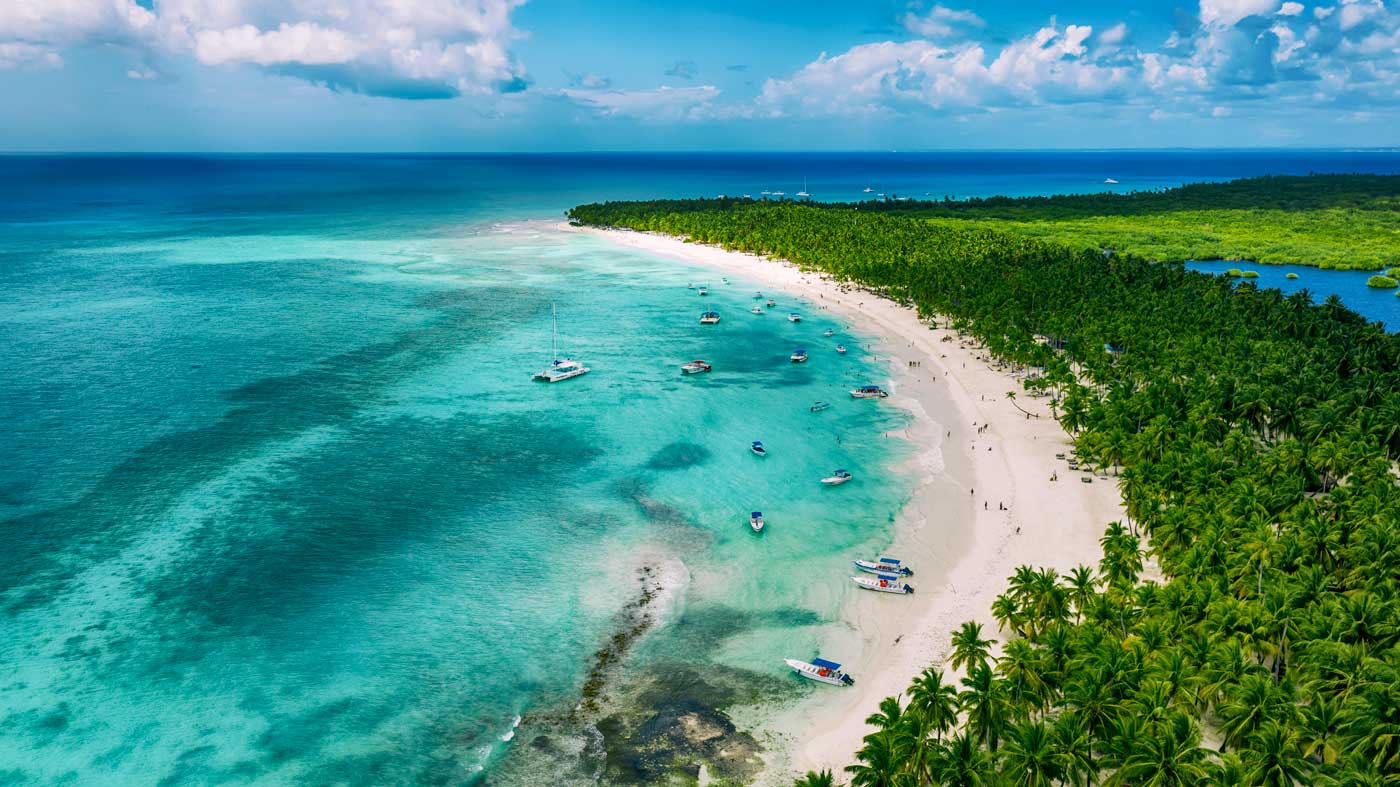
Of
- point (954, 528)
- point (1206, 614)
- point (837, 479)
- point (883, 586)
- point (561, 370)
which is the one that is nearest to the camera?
point (1206, 614)

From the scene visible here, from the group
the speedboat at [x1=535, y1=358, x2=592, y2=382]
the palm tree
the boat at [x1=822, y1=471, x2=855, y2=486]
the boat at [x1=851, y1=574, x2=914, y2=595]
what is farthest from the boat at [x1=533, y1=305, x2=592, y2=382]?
the palm tree

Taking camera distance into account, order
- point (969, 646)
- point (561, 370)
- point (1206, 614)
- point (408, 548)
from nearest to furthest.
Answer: point (969, 646) < point (1206, 614) < point (408, 548) < point (561, 370)

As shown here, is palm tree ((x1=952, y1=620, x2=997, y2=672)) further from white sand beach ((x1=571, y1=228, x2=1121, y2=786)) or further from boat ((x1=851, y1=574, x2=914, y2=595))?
boat ((x1=851, y1=574, x2=914, y2=595))

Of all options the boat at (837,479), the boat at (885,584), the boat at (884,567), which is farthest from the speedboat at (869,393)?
the boat at (885,584)

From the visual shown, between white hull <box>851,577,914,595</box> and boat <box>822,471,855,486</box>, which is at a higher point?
boat <box>822,471,855,486</box>

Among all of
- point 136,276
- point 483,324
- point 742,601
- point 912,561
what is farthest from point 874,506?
point 136,276

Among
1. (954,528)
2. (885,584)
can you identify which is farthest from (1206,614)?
(954,528)

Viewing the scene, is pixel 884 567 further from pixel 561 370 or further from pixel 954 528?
pixel 561 370
